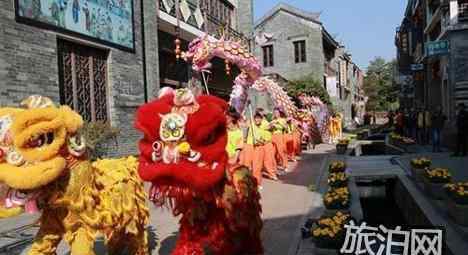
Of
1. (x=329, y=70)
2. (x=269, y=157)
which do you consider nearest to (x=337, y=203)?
(x=269, y=157)

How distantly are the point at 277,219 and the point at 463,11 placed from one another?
17.0 meters

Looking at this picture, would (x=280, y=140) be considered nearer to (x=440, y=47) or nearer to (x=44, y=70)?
(x=44, y=70)

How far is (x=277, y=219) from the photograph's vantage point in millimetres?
7238

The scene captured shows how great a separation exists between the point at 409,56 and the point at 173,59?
27473 mm

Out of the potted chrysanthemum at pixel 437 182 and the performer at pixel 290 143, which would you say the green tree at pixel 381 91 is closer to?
the performer at pixel 290 143

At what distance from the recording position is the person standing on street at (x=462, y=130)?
13.9 meters

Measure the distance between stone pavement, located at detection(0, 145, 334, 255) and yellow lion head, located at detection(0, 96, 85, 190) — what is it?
220 cm

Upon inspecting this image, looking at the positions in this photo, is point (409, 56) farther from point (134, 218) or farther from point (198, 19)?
point (134, 218)

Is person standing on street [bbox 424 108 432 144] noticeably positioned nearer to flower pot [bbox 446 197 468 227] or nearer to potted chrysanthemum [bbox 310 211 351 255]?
flower pot [bbox 446 197 468 227]

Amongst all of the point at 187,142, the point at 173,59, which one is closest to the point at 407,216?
the point at 187,142

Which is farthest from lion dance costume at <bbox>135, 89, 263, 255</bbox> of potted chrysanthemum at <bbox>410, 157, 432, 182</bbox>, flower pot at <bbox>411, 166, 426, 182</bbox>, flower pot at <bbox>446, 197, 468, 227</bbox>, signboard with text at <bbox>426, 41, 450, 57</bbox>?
signboard with text at <bbox>426, 41, 450, 57</bbox>

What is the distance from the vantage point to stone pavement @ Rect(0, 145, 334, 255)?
5.90m

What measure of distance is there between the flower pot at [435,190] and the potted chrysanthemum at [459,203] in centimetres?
65

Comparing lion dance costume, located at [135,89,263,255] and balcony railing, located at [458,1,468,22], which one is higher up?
balcony railing, located at [458,1,468,22]
